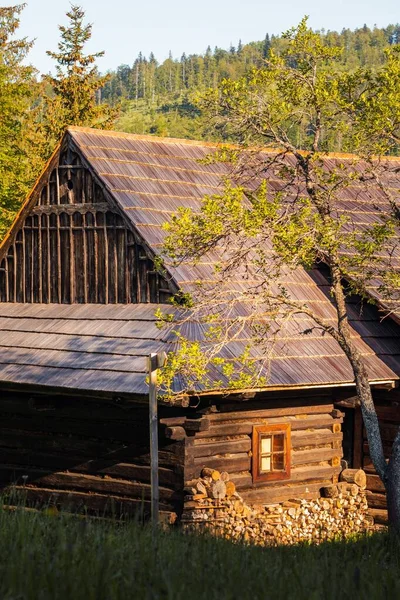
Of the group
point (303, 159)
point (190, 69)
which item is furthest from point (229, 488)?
point (190, 69)

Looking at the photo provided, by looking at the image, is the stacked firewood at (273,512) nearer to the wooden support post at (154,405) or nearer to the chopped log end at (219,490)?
the chopped log end at (219,490)

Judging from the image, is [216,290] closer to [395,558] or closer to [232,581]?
[395,558]

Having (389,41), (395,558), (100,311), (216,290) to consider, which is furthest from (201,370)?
(389,41)

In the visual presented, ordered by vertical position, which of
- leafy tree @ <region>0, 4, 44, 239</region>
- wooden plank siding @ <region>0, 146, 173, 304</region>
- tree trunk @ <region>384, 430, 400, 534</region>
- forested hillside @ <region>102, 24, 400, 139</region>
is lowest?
tree trunk @ <region>384, 430, 400, 534</region>

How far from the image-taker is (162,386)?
13.5 meters

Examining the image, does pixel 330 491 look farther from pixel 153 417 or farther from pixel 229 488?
pixel 153 417

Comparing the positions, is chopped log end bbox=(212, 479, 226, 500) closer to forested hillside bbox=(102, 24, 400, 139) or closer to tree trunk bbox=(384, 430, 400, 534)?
tree trunk bbox=(384, 430, 400, 534)

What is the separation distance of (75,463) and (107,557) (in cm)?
981

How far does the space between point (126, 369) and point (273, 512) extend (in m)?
3.01

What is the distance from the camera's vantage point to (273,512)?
15.4 meters

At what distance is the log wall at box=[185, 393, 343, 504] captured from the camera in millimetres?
14945

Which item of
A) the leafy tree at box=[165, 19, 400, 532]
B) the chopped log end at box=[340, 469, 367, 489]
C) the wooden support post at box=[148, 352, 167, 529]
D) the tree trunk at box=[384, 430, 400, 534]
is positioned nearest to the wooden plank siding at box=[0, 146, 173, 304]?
the leafy tree at box=[165, 19, 400, 532]

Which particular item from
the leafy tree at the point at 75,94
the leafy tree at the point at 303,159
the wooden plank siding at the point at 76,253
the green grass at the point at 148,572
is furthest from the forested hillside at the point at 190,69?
the green grass at the point at 148,572

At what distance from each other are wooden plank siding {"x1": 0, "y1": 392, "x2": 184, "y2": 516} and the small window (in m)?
1.45
